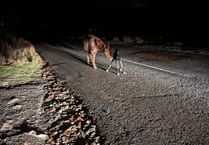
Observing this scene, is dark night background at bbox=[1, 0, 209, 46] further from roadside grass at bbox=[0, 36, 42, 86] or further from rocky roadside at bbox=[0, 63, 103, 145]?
rocky roadside at bbox=[0, 63, 103, 145]

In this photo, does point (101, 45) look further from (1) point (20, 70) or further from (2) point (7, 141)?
(2) point (7, 141)

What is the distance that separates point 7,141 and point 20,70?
16.5 ft

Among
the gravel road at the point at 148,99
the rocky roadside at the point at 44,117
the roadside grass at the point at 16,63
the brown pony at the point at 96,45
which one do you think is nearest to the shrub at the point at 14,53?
the roadside grass at the point at 16,63

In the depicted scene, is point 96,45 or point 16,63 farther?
point 16,63

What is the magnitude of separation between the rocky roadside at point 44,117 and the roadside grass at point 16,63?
0.87m

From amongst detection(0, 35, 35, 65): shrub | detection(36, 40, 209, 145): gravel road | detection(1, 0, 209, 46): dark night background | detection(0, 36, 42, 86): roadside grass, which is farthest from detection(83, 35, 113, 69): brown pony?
detection(1, 0, 209, 46): dark night background

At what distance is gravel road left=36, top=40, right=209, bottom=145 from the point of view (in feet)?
13.3

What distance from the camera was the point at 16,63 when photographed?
9727 mm

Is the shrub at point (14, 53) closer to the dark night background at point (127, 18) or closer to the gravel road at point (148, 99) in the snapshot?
the gravel road at point (148, 99)

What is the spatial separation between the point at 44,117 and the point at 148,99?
96.5 inches

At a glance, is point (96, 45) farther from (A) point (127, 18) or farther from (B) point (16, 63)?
(A) point (127, 18)

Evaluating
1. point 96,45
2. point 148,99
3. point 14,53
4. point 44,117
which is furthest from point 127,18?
point 44,117

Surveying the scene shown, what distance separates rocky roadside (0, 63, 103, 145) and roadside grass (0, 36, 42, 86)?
870 mm

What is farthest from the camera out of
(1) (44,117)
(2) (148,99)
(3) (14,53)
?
(3) (14,53)
